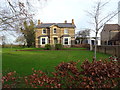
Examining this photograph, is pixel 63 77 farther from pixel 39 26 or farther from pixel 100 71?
pixel 39 26

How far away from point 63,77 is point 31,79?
80 cm

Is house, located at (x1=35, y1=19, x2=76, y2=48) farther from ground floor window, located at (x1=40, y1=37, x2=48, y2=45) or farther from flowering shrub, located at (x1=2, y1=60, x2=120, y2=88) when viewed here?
flowering shrub, located at (x1=2, y1=60, x2=120, y2=88)

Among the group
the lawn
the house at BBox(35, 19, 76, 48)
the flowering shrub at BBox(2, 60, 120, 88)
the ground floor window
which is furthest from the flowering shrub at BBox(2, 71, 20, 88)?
the ground floor window

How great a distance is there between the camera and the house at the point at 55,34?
31.0 m

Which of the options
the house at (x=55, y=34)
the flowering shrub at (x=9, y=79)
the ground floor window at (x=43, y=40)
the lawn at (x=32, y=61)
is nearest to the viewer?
the flowering shrub at (x=9, y=79)

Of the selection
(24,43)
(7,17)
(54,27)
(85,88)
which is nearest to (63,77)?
(85,88)

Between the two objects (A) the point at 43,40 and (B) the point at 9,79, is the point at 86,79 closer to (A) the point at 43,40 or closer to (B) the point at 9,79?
(B) the point at 9,79

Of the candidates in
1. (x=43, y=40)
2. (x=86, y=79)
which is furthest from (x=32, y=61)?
(x=43, y=40)

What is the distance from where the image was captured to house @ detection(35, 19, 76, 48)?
31.0 m

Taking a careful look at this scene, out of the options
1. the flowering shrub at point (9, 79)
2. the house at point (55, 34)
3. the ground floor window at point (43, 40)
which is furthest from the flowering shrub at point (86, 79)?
the ground floor window at point (43, 40)

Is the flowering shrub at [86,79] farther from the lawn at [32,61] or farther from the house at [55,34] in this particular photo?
the house at [55,34]

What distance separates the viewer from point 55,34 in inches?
1244

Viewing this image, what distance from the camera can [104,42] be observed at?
3089 centimetres

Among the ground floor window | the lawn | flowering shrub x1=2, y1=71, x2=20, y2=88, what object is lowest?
the lawn
